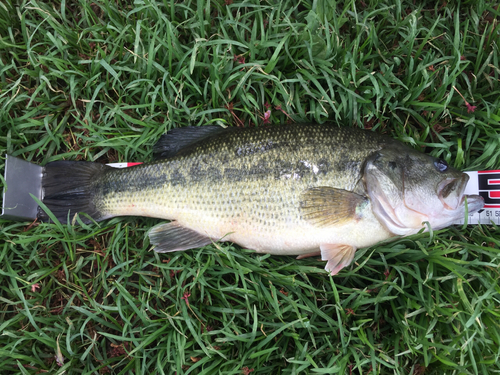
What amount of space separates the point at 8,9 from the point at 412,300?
4328 mm

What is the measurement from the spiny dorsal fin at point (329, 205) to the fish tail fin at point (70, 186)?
175cm

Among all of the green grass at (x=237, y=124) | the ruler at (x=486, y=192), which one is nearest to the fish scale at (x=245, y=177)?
the green grass at (x=237, y=124)

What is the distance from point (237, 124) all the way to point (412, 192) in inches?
61.6

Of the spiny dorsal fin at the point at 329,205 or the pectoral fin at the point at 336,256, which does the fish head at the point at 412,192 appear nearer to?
the spiny dorsal fin at the point at 329,205

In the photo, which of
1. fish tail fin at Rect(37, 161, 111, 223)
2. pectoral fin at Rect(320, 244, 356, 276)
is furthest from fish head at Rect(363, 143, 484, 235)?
fish tail fin at Rect(37, 161, 111, 223)

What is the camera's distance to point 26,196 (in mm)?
2646

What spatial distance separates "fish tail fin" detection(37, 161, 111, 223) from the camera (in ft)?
8.87

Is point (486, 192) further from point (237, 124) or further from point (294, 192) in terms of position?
point (237, 124)

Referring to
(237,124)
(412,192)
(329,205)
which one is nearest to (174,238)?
(237,124)

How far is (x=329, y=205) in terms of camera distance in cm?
230

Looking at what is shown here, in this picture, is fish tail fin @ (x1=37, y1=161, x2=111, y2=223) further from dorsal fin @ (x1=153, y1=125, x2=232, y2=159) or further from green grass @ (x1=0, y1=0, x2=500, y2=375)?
dorsal fin @ (x1=153, y1=125, x2=232, y2=159)

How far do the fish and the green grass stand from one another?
19cm

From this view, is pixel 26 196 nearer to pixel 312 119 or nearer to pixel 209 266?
pixel 209 266

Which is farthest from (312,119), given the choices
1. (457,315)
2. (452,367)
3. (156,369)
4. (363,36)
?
(156,369)
